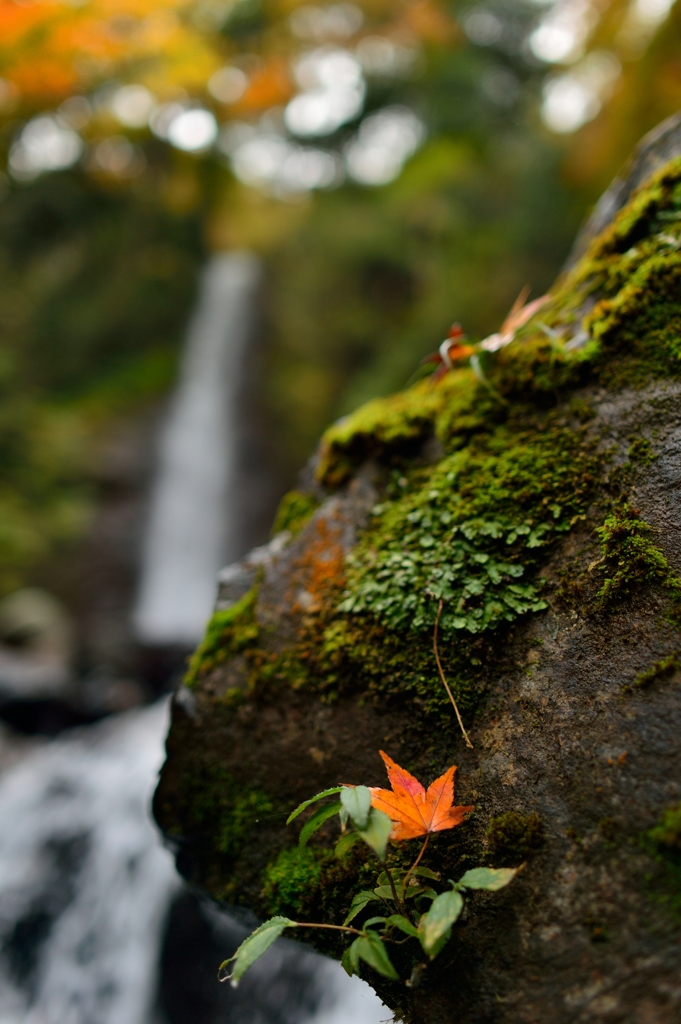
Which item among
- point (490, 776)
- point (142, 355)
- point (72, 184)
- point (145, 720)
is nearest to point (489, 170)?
point (142, 355)

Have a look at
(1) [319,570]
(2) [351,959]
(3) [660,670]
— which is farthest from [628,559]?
(2) [351,959]

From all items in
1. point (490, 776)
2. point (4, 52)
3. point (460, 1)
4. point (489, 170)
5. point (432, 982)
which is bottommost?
point (432, 982)

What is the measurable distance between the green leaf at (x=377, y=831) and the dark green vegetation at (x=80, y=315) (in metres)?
8.44

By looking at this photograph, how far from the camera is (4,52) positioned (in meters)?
8.88

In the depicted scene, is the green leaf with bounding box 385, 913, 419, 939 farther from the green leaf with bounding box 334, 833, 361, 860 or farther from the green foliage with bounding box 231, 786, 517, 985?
the green leaf with bounding box 334, 833, 361, 860

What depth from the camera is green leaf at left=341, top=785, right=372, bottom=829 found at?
1.30 meters

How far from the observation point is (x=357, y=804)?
4.37 feet

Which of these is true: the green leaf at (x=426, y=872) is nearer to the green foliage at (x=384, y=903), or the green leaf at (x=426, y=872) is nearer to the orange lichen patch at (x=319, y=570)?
the green foliage at (x=384, y=903)

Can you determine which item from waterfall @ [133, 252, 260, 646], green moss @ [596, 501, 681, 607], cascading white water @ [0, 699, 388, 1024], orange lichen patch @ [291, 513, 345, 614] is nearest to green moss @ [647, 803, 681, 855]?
green moss @ [596, 501, 681, 607]

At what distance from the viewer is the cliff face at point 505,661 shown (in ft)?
4.51

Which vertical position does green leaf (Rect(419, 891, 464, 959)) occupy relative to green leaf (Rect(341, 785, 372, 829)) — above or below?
below

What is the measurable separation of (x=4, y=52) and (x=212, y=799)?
1183 centimetres

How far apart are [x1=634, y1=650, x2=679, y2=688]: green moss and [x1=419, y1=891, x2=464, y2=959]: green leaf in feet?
2.42

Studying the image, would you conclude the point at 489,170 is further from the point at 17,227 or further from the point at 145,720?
the point at 145,720
